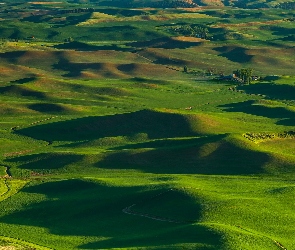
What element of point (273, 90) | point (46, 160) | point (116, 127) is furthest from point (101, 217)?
point (273, 90)

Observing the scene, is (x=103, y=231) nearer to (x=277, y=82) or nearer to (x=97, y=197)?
(x=97, y=197)

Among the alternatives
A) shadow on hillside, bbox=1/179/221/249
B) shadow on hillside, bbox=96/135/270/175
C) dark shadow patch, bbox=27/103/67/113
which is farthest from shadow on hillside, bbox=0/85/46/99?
shadow on hillside, bbox=1/179/221/249

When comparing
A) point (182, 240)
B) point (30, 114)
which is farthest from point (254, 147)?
point (30, 114)

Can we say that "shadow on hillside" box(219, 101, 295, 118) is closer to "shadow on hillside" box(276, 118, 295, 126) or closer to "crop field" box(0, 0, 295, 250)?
"crop field" box(0, 0, 295, 250)

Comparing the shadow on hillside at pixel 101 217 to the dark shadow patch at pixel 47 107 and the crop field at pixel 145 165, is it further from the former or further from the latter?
the dark shadow patch at pixel 47 107

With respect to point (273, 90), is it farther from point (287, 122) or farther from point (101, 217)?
point (101, 217)

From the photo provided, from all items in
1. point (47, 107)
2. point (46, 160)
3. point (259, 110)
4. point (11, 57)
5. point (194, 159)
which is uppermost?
point (194, 159)
